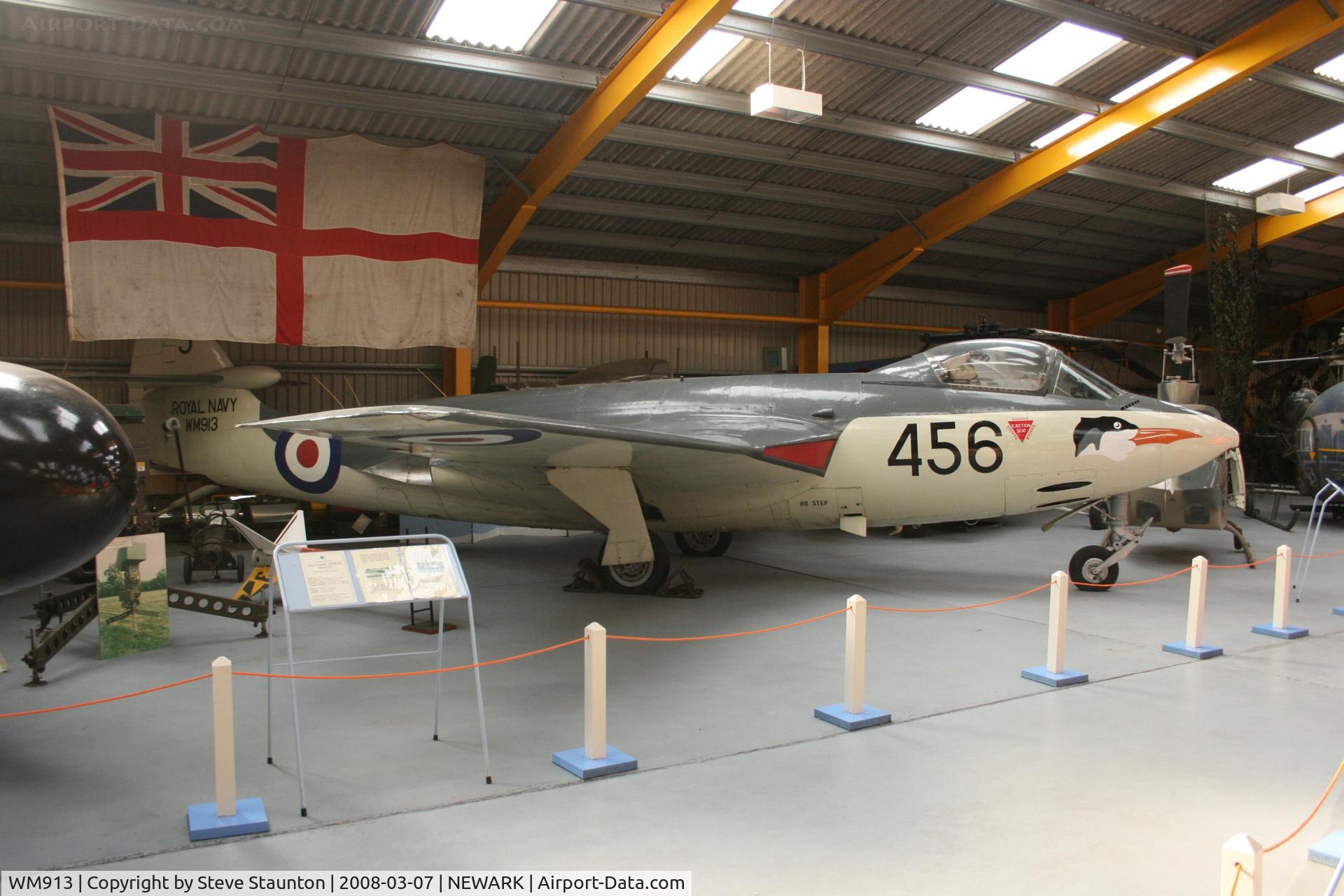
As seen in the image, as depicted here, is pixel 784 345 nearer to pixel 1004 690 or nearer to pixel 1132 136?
pixel 1132 136

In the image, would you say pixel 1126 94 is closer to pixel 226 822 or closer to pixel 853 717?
pixel 853 717

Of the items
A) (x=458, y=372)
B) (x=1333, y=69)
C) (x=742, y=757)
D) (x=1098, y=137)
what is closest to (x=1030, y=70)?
(x=1098, y=137)

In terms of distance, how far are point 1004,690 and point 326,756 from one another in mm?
4167

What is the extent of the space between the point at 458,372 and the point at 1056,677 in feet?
37.0

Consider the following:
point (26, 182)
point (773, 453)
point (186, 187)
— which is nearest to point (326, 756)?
point (773, 453)

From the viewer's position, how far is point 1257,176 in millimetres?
17875

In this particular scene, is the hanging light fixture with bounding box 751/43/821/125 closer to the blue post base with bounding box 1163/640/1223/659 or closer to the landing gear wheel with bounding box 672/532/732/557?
the landing gear wheel with bounding box 672/532/732/557

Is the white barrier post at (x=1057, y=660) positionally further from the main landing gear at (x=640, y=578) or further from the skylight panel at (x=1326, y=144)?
the skylight panel at (x=1326, y=144)

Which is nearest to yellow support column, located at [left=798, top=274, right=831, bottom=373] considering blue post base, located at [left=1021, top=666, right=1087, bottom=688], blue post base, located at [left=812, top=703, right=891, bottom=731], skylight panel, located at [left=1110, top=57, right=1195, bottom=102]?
skylight panel, located at [left=1110, top=57, right=1195, bottom=102]

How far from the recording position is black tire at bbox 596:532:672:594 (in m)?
8.95

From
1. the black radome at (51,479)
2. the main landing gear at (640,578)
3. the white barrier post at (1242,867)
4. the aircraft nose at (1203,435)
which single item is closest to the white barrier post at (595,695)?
the black radome at (51,479)

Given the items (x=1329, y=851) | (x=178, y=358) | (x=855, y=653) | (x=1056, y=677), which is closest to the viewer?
(x=1329, y=851)

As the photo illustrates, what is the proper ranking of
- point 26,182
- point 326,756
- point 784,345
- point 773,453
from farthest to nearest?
1. point 784,345
2. point 26,182
3. point 773,453
4. point 326,756

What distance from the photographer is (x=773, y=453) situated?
820cm
